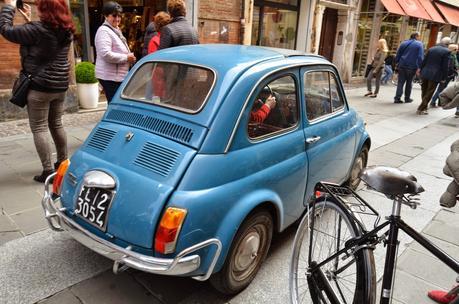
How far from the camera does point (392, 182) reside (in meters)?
1.93

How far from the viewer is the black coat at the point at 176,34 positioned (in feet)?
15.9

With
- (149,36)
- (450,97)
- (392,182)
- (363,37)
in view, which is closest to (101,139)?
(392,182)

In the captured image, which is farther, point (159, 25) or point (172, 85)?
point (159, 25)

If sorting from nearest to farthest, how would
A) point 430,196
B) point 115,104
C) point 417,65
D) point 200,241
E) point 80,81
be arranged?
point 200,241
point 115,104
point 430,196
point 80,81
point 417,65

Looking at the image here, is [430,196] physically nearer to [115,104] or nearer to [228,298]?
[228,298]

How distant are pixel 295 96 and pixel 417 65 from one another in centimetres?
910

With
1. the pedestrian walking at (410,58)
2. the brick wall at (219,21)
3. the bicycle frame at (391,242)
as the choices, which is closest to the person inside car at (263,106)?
the bicycle frame at (391,242)

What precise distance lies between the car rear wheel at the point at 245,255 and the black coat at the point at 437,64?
346 inches

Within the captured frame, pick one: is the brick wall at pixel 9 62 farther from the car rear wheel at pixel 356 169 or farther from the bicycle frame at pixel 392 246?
the bicycle frame at pixel 392 246

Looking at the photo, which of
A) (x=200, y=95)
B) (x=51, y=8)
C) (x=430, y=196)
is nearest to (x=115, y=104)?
(x=200, y=95)

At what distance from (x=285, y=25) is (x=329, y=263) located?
38.8 feet

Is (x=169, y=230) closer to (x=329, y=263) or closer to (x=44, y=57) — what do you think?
(x=329, y=263)

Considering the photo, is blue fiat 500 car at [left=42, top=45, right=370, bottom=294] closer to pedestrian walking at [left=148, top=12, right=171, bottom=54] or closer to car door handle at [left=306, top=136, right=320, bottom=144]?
car door handle at [left=306, top=136, right=320, bottom=144]

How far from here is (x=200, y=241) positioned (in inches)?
91.8
